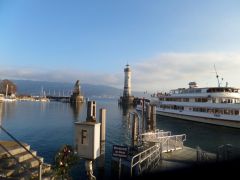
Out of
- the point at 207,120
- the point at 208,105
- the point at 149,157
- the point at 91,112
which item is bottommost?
the point at 207,120

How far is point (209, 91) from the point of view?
166ft

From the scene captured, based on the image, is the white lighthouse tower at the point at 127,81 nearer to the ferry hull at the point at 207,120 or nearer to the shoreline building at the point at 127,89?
the shoreline building at the point at 127,89

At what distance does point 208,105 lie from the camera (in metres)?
49.6

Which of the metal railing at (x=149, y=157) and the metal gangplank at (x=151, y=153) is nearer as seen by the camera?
the metal gangplank at (x=151, y=153)

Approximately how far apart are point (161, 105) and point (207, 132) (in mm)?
28336

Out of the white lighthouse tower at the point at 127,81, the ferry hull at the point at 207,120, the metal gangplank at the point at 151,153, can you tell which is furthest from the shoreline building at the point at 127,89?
the metal gangplank at the point at 151,153

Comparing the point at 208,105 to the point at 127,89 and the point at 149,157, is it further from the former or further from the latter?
the point at 127,89

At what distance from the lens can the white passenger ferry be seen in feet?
148

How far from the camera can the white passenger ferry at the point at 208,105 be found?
4509 cm

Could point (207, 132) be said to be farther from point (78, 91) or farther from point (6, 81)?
point (6, 81)

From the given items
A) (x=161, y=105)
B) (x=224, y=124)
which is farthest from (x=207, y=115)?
(x=161, y=105)

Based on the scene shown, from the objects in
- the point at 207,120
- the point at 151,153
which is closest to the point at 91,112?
the point at 151,153

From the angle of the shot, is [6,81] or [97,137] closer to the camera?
[97,137]

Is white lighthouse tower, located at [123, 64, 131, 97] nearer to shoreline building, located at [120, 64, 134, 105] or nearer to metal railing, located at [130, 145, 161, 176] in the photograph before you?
shoreline building, located at [120, 64, 134, 105]
